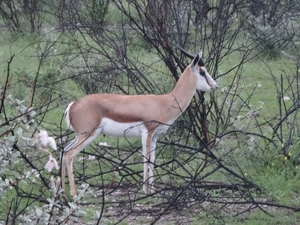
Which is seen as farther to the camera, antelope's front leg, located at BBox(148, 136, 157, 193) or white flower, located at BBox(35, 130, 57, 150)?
antelope's front leg, located at BBox(148, 136, 157, 193)

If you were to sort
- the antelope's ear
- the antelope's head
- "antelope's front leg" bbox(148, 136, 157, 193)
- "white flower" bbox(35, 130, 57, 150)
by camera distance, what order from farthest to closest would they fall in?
the antelope's head, the antelope's ear, "antelope's front leg" bbox(148, 136, 157, 193), "white flower" bbox(35, 130, 57, 150)

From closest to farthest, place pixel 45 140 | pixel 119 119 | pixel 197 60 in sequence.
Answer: pixel 45 140, pixel 119 119, pixel 197 60

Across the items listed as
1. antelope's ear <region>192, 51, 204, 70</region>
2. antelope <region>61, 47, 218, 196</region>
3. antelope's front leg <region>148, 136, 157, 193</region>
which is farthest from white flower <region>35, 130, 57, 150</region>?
antelope's ear <region>192, 51, 204, 70</region>

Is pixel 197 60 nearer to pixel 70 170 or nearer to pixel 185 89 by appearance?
pixel 185 89

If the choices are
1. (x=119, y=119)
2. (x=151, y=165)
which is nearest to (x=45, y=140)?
(x=119, y=119)

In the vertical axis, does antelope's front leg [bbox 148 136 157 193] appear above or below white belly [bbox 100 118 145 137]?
below

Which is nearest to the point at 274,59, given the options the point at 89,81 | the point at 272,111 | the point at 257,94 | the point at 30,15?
the point at 257,94

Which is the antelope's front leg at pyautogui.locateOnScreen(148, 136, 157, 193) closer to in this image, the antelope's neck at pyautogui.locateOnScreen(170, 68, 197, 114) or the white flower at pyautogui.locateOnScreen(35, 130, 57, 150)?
the antelope's neck at pyautogui.locateOnScreen(170, 68, 197, 114)

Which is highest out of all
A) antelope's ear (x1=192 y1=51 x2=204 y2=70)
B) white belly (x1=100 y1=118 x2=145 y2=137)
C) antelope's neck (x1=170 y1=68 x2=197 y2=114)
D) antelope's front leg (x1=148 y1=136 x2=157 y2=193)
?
antelope's ear (x1=192 y1=51 x2=204 y2=70)

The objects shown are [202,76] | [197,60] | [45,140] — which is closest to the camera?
[45,140]

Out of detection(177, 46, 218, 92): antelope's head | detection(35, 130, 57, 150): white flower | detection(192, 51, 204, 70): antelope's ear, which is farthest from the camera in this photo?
detection(177, 46, 218, 92): antelope's head

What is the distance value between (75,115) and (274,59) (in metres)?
7.19

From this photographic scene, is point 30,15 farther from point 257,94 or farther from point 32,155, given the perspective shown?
point 32,155

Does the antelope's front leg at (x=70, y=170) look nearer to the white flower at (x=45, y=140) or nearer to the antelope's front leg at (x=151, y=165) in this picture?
the antelope's front leg at (x=151, y=165)
